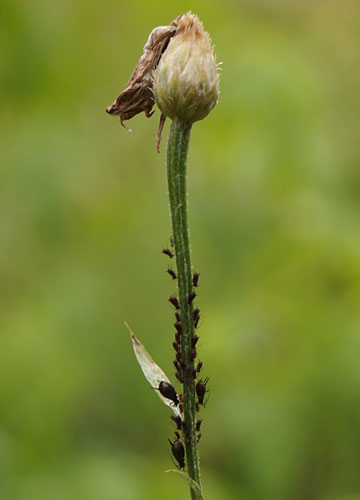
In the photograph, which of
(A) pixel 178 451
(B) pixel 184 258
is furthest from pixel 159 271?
(B) pixel 184 258

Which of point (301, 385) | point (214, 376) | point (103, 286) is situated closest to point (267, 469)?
point (301, 385)

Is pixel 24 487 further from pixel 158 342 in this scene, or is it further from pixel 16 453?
pixel 158 342

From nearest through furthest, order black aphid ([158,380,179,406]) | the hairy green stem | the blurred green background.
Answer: the hairy green stem < black aphid ([158,380,179,406]) < the blurred green background

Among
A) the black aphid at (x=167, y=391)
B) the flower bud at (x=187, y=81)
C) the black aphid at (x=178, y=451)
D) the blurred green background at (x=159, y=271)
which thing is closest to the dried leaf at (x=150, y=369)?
the black aphid at (x=167, y=391)

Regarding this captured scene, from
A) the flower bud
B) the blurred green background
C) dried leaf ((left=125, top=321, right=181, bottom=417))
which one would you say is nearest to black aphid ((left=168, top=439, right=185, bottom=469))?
dried leaf ((left=125, top=321, right=181, bottom=417))

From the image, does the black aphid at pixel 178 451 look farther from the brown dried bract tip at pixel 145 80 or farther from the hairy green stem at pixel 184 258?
the brown dried bract tip at pixel 145 80

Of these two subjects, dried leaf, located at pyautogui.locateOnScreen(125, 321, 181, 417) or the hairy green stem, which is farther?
dried leaf, located at pyautogui.locateOnScreen(125, 321, 181, 417)

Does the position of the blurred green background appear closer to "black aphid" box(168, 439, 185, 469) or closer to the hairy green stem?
"black aphid" box(168, 439, 185, 469)
